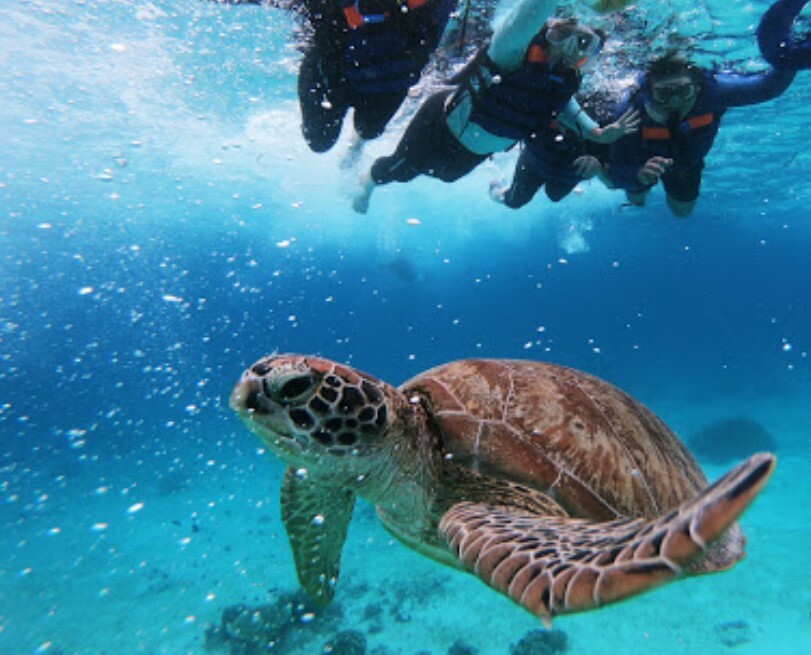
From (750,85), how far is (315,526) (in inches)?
282

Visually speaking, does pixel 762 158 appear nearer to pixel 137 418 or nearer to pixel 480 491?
pixel 480 491

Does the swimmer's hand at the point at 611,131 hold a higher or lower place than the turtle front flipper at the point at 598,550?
higher

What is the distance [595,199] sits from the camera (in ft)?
72.1

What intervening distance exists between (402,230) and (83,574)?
30.2 meters

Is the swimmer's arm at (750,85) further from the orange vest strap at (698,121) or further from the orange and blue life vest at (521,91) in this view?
the orange and blue life vest at (521,91)

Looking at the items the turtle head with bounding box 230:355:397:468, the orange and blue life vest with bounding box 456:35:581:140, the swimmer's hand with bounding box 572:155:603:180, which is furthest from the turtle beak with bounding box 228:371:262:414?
the swimmer's hand with bounding box 572:155:603:180

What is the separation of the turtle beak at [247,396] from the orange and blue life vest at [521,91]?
3831 millimetres

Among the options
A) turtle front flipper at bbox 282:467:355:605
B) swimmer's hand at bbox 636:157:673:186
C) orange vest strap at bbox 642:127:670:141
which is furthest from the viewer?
orange vest strap at bbox 642:127:670:141

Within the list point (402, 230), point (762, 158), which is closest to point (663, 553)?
point (762, 158)

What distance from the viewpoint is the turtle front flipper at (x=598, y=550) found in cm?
89

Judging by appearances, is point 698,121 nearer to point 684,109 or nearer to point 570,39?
point 684,109

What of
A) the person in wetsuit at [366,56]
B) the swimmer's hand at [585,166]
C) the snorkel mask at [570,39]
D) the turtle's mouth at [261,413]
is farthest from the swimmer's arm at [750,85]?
the turtle's mouth at [261,413]

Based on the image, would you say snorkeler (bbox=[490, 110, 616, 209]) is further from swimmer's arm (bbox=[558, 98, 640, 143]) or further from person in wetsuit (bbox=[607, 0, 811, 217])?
person in wetsuit (bbox=[607, 0, 811, 217])

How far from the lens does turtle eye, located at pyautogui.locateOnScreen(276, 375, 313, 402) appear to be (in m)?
1.80
